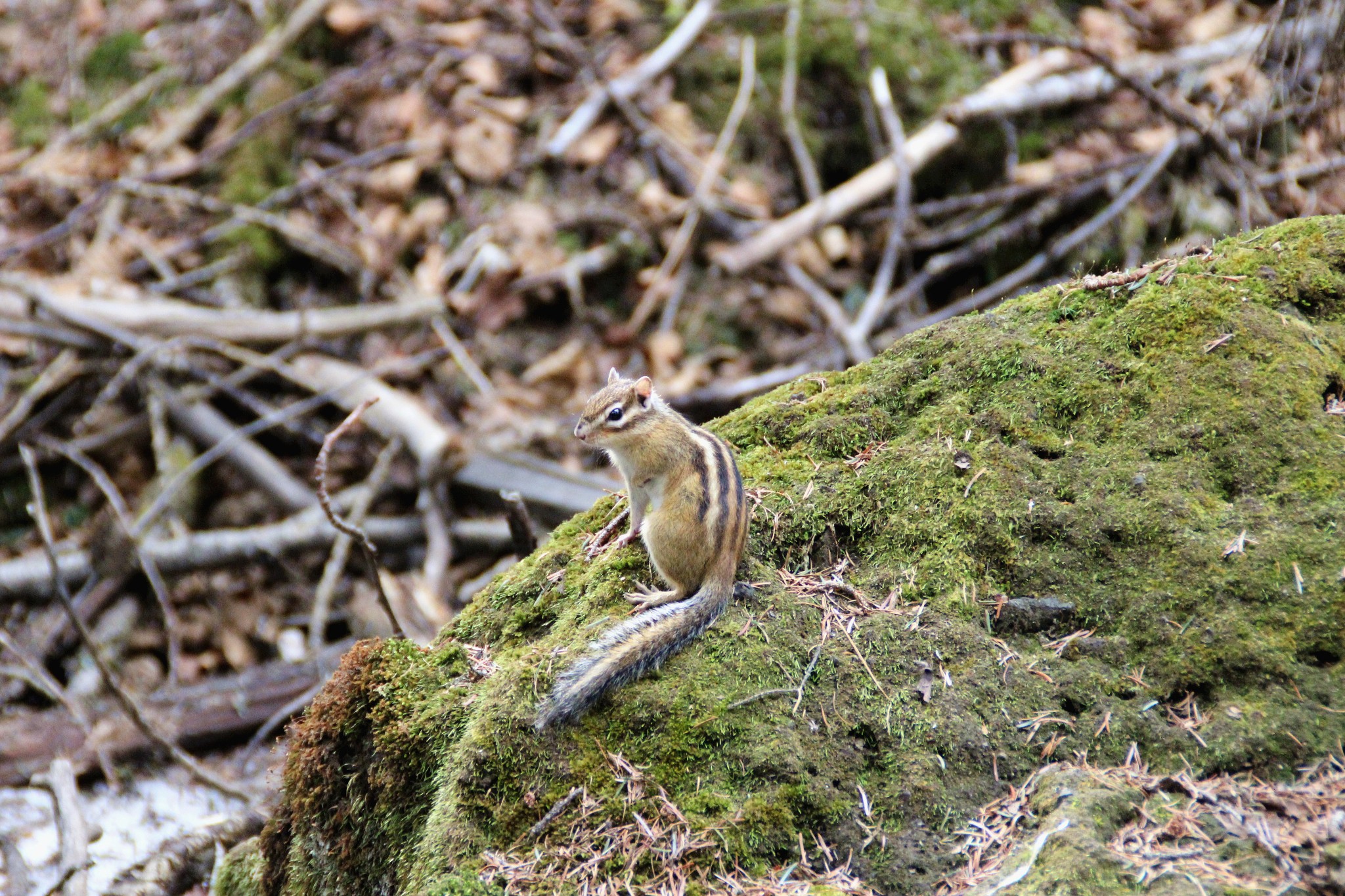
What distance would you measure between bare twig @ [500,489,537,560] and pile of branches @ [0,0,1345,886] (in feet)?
4.48

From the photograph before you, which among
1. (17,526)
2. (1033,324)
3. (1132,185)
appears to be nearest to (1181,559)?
(1033,324)

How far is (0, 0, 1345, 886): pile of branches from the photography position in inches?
→ 254

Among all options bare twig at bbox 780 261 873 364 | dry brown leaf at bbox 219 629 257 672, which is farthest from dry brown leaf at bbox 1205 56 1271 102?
dry brown leaf at bbox 219 629 257 672

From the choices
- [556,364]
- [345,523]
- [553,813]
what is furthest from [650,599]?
[556,364]

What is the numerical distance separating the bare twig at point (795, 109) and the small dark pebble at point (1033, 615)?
18.8 feet

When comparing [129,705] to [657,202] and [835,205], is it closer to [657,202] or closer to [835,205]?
[657,202]

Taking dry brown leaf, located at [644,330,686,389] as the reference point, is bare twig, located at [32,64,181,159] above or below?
above

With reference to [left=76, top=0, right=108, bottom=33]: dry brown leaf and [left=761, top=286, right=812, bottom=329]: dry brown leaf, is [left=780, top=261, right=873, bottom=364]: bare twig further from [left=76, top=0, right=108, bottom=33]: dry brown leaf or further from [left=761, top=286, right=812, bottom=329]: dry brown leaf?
[left=76, top=0, right=108, bottom=33]: dry brown leaf

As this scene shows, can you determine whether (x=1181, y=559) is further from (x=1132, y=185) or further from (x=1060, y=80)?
(x=1060, y=80)

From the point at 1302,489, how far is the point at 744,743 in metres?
1.74

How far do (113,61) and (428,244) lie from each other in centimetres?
361

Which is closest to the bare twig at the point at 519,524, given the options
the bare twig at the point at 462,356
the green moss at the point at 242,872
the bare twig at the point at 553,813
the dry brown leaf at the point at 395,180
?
the green moss at the point at 242,872

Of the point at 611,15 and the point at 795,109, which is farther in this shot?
the point at 611,15

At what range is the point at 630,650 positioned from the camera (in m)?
2.84
